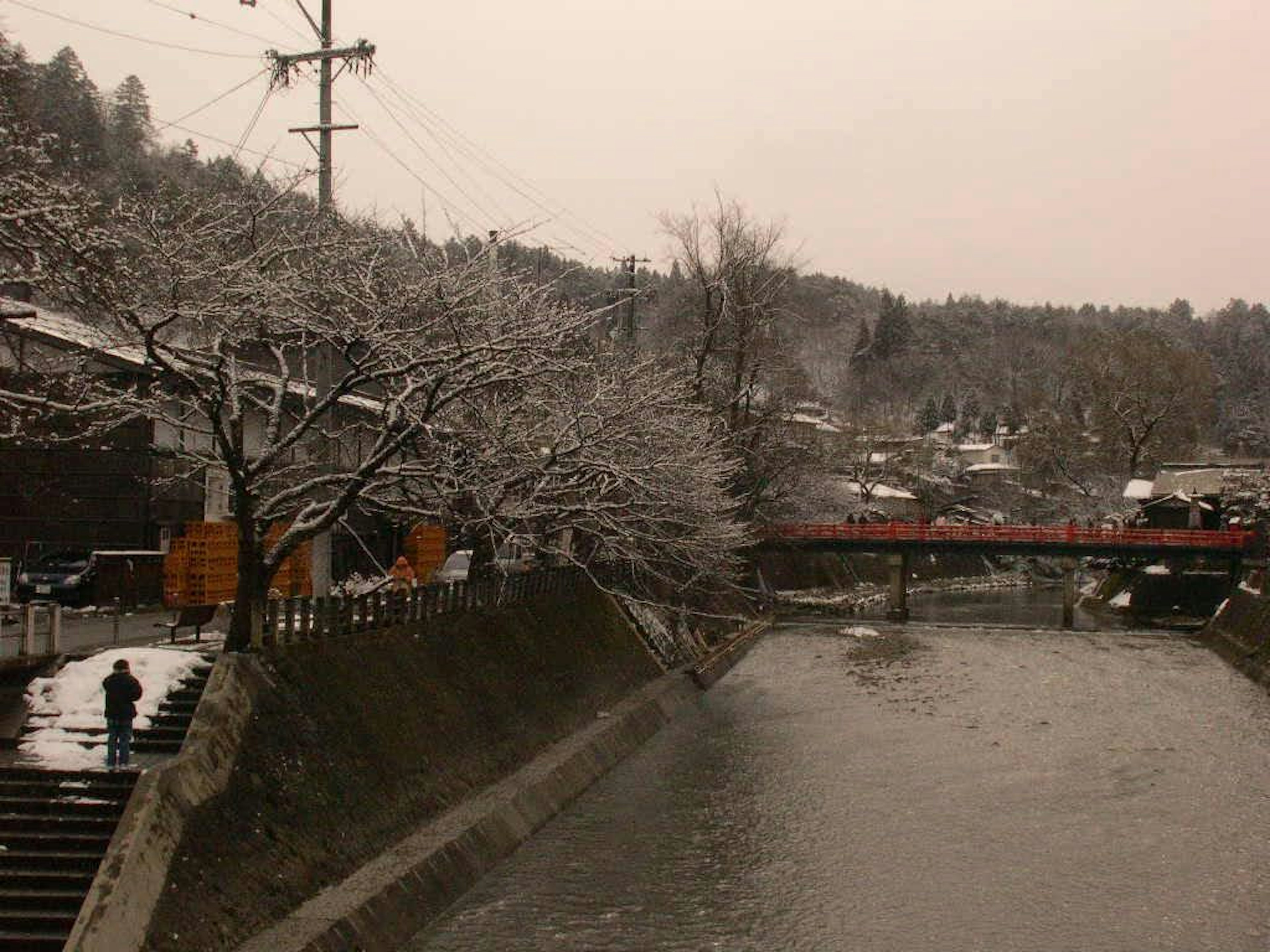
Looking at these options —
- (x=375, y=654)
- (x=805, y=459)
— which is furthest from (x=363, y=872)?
(x=805, y=459)

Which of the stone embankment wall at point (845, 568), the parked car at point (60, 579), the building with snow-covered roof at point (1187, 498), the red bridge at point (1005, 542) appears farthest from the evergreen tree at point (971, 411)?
the parked car at point (60, 579)

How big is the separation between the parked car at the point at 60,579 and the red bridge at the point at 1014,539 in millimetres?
28119

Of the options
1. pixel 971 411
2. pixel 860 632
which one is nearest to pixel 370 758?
pixel 860 632

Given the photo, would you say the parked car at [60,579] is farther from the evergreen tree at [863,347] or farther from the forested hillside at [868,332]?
the evergreen tree at [863,347]

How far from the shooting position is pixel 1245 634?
3903cm

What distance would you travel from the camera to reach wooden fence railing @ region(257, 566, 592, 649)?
14.5 m

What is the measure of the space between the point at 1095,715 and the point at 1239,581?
23.9 m

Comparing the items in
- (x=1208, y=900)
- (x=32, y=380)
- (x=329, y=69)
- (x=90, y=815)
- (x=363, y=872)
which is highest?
(x=329, y=69)

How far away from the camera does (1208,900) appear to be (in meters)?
14.8

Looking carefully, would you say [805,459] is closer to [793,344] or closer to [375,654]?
[793,344]

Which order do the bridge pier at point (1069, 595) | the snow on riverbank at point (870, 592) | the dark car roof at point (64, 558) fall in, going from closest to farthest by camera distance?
the dark car roof at point (64, 558), the bridge pier at point (1069, 595), the snow on riverbank at point (870, 592)

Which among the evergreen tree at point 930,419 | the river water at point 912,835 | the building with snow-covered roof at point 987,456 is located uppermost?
the evergreen tree at point 930,419

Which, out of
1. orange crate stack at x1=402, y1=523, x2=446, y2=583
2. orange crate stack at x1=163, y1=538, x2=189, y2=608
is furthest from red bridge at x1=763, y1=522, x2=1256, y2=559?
orange crate stack at x1=163, y1=538, x2=189, y2=608

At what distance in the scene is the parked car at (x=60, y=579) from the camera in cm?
2403
